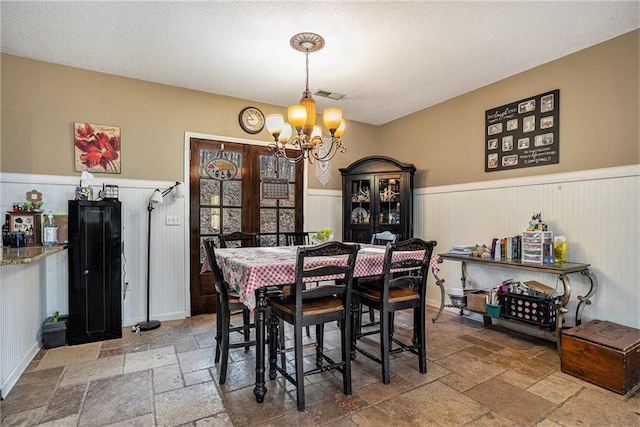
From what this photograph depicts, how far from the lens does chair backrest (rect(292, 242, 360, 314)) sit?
1.99 metres

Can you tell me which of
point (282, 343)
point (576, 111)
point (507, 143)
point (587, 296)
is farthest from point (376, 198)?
point (282, 343)

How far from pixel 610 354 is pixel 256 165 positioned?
12.4 ft

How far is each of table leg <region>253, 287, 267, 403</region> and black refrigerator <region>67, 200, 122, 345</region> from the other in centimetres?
187

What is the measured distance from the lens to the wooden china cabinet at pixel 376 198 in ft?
14.0

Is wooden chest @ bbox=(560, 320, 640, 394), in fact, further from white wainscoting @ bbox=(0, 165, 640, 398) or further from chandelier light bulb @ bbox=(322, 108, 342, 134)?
chandelier light bulb @ bbox=(322, 108, 342, 134)

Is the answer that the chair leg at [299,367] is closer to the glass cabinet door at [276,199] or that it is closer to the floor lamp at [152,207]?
the floor lamp at [152,207]

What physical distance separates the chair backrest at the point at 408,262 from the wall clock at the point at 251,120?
8.83 ft

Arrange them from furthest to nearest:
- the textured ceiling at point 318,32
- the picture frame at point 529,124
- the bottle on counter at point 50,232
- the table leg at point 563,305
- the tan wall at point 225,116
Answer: the picture frame at point 529,124
the bottle on counter at point 50,232
the tan wall at point 225,116
the table leg at point 563,305
the textured ceiling at point 318,32

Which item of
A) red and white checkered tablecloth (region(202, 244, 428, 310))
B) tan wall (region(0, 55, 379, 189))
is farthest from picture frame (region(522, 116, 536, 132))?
tan wall (region(0, 55, 379, 189))

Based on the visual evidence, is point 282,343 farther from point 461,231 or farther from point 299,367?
point 461,231

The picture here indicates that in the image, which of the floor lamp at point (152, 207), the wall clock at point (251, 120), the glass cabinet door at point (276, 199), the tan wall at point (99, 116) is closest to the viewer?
the tan wall at point (99, 116)

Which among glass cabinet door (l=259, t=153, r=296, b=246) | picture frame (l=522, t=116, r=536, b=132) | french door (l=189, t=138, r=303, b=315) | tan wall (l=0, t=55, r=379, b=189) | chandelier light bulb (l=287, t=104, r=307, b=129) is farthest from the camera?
glass cabinet door (l=259, t=153, r=296, b=246)

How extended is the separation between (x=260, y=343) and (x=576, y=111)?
334 cm

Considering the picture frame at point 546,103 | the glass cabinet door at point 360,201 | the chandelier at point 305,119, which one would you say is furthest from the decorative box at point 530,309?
the chandelier at point 305,119
